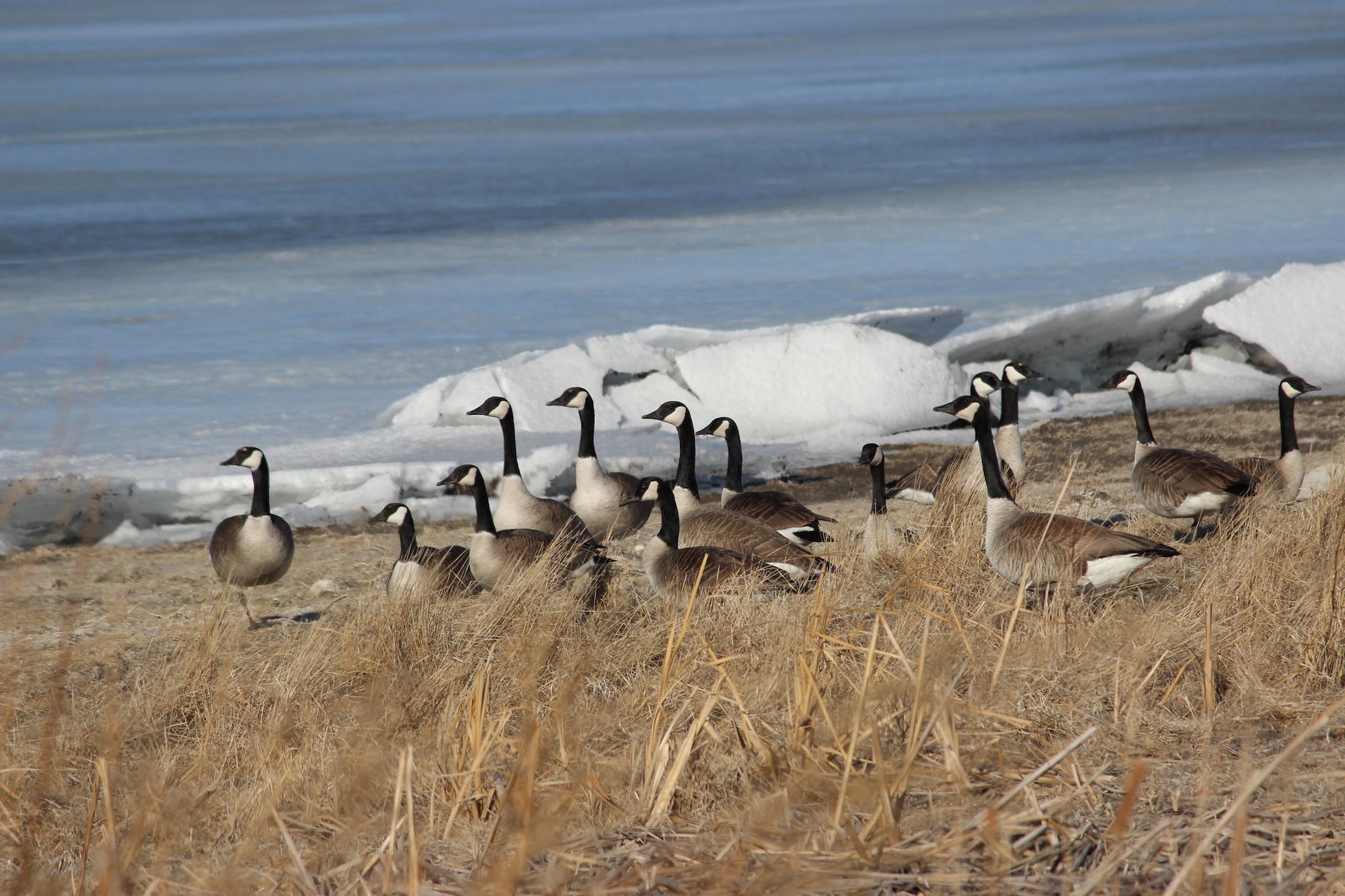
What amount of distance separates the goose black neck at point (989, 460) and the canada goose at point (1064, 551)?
207mm

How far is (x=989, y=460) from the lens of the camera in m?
5.73

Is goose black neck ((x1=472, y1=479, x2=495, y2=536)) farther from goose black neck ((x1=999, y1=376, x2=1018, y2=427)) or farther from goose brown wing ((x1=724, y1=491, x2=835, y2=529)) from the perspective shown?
goose black neck ((x1=999, y1=376, x2=1018, y2=427))

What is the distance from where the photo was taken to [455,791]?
3475 mm

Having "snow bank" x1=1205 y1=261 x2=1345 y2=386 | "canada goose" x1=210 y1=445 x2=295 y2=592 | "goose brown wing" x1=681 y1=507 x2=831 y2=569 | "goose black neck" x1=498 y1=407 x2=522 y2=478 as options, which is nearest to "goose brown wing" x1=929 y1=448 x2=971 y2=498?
"goose brown wing" x1=681 y1=507 x2=831 y2=569

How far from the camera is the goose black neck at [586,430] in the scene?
7.32 meters

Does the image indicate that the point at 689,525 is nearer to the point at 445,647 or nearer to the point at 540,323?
the point at 445,647

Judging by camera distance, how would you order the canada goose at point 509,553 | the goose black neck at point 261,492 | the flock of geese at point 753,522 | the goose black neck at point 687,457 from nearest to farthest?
1. the flock of geese at point 753,522
2. the canada goose at point 509,553
3. the goose black neck at point 261,492
4. the goose black neck at point 687,457

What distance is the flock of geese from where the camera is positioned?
520 cm

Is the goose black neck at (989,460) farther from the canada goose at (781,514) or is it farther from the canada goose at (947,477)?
the canada goose at (781,514)

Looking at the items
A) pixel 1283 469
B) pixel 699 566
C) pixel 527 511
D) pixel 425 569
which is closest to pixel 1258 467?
pixel 1283 469

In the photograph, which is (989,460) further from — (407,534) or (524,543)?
(407,534)

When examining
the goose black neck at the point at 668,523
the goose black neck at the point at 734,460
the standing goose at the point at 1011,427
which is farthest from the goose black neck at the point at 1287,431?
the goose black neck at the point at 668,523

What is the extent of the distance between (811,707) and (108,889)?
1.79 metres

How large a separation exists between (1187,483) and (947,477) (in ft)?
3.75
